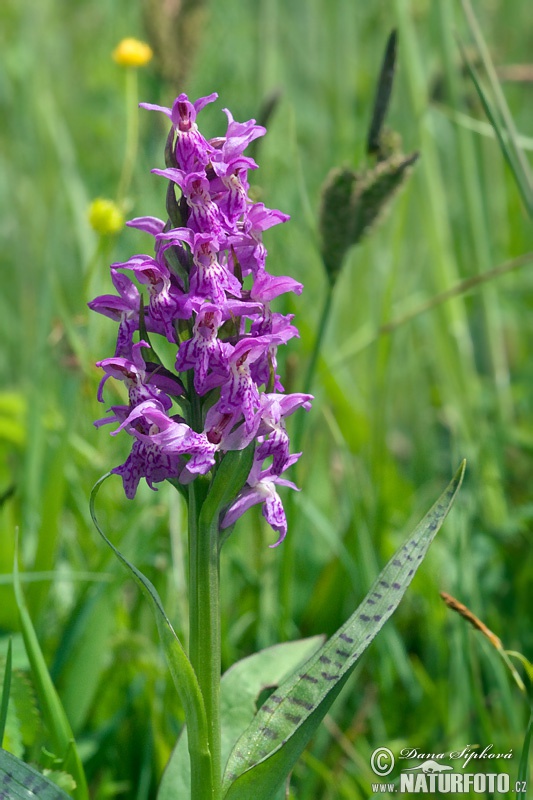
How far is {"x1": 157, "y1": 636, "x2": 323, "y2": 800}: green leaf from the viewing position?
1.10 meters

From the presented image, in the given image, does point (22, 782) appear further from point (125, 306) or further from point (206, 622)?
point (125, 306)

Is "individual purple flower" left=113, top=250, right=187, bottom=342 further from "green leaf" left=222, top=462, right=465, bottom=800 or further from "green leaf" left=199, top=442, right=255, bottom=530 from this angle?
"green leaf" left=222, top=462, right=465, bottom=800

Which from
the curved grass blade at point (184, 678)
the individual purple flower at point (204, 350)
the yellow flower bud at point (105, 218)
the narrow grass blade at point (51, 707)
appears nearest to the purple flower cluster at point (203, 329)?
the individual purple flower at point (204, 350)

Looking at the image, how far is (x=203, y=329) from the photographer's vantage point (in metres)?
0.96

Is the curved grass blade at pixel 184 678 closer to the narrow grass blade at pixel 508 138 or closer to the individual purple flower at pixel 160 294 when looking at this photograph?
the individual purple flower at pixel 160 294

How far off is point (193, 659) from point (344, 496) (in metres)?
1.39

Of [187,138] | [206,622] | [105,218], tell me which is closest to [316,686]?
Result: [206,622]

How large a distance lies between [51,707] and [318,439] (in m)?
1.26

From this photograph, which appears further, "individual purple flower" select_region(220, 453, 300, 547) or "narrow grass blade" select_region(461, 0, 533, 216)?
"narrow grass blade" select_region(461, 0, 533, 216)

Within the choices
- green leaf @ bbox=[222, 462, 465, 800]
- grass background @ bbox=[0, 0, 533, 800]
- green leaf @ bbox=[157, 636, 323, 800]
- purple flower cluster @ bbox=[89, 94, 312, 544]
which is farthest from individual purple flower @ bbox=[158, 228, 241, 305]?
grass background @ bbox=[0, 0, 533, 800]

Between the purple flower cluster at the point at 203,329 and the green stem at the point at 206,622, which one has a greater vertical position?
the purple flower cluster at the point at 203,329

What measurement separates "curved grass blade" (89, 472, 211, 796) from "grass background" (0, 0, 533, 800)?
31 cm

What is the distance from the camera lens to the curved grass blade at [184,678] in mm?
917

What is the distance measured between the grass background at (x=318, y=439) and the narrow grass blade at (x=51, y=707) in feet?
0.23
